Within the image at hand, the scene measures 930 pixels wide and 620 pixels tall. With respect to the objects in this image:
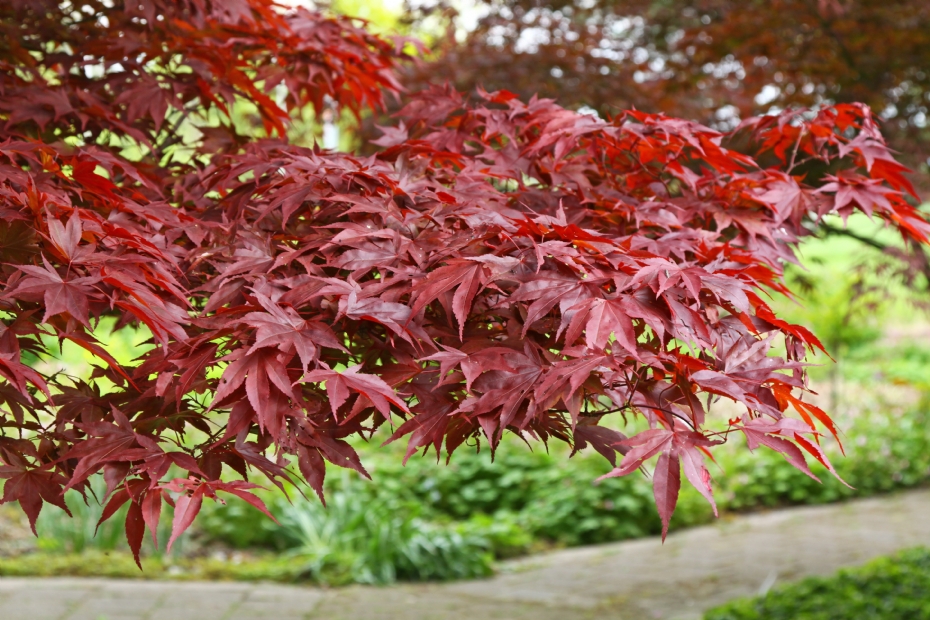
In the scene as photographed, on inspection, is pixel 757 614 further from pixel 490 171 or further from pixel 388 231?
pixel 388 231

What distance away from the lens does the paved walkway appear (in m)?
4.26

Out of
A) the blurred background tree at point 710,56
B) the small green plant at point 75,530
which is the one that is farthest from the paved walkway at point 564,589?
the blurred background tree at point 710,56

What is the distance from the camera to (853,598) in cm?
421

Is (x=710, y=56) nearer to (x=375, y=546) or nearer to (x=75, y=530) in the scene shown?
(x=375, y=546)

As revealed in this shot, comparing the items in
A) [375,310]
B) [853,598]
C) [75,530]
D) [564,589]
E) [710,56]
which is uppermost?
[710,56]

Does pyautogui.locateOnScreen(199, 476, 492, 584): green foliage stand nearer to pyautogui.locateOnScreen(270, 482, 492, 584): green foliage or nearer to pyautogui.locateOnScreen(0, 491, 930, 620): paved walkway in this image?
pyautogui.locateOnScreen(270, 482, 492, 584): green foliage

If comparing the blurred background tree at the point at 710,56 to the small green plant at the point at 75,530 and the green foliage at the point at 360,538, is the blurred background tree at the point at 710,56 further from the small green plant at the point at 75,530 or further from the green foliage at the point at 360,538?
the small green plant at the point at 75,530

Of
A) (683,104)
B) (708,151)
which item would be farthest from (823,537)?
(708,151)

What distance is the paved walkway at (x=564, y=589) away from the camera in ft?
14.0

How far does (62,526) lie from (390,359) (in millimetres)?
4440

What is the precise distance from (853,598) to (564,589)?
145 centimetres

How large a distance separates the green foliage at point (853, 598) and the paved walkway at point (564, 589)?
0.34m

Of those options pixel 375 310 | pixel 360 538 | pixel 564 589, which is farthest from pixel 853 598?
pixel 375 310

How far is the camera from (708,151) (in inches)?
84.8
